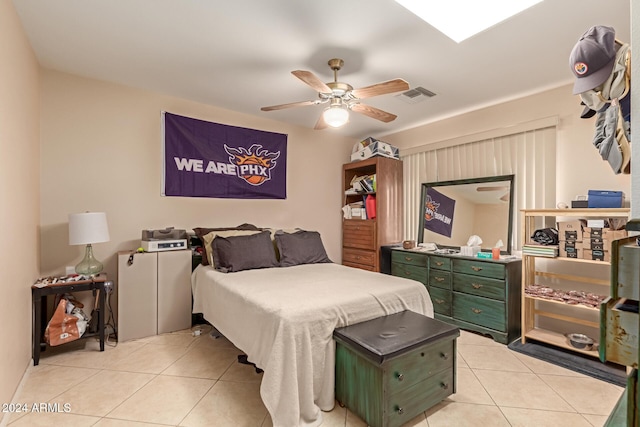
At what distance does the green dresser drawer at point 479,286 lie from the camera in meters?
2.90

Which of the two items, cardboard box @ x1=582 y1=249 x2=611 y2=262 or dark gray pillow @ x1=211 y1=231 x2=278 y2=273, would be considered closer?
cardboard box @ x1=582 y1=249 x2=611 y2=262

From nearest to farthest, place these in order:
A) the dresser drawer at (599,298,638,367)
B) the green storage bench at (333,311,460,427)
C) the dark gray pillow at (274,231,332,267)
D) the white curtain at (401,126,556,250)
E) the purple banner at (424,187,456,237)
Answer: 1. the dresser drawer at (599,298,638,367)
2. the green storage bench at (333,311,460,427)
3. the white curtain at (401,126,556,250)
4. the dark gray pillow at (274,231,332,267)
5. the purple banner at (424,187,456,237)

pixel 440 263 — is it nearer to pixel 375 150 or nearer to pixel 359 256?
pixel 359 256

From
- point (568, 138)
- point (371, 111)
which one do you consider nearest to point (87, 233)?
point (371, 111)

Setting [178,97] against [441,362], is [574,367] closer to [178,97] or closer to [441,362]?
[441,362]

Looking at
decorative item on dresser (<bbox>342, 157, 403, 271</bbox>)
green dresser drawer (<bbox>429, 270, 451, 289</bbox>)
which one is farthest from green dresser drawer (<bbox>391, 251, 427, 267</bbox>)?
decorative item on dresser (<bbox>342, 157, 403, 271</bbox>)

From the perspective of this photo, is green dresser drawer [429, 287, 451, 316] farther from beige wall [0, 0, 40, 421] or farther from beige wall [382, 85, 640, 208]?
beige wall [0, 0, 40, 421]

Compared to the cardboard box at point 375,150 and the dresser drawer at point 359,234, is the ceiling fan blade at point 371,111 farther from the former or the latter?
the dresser drawer at point 359,234

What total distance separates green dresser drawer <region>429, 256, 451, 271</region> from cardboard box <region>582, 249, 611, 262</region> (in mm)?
1140

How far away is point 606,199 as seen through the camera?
94.5 inches

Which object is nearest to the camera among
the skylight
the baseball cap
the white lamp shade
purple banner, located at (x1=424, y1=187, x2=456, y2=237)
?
the baseball cap

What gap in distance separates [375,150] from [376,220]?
987mm

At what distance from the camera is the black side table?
2.36 m

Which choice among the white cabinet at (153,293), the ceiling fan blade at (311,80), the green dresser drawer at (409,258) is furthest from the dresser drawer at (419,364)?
the white cabinet at (153,293)
